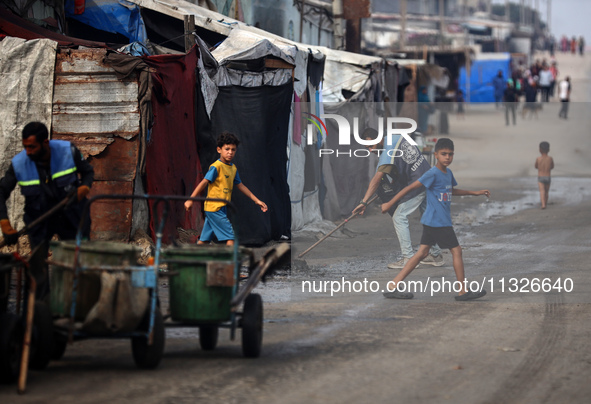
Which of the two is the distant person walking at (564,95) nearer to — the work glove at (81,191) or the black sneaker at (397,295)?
the black sneaker at (397,295)

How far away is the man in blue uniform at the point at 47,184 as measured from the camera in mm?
6313

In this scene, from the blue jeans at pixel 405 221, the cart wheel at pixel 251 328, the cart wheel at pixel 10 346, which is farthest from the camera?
the blue jeans at pixel 405 221

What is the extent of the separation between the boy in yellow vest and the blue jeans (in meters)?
2.40

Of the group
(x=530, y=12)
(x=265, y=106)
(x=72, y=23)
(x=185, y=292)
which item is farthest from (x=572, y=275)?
(x=530, y=12)

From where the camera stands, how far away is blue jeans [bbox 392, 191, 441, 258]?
10.3 m

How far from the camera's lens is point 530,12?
352 ft

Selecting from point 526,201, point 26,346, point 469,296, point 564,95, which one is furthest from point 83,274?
point 564,95

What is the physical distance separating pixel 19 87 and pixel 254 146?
3277 mm

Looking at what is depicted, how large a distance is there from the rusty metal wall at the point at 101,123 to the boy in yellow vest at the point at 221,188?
4.64 feet

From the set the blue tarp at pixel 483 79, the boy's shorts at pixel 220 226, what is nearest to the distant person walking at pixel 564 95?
the blue tarp at pixel 483 79

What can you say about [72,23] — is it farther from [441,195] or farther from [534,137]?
[534,137]

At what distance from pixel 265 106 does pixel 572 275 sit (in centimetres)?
455

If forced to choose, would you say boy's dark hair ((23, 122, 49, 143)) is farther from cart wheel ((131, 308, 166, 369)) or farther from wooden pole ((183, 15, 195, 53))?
wooden pole ((183, 15, 195, 53))

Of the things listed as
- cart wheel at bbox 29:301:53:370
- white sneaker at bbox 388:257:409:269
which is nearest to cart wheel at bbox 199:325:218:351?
cart wheel at bbox 29:301:53:370
